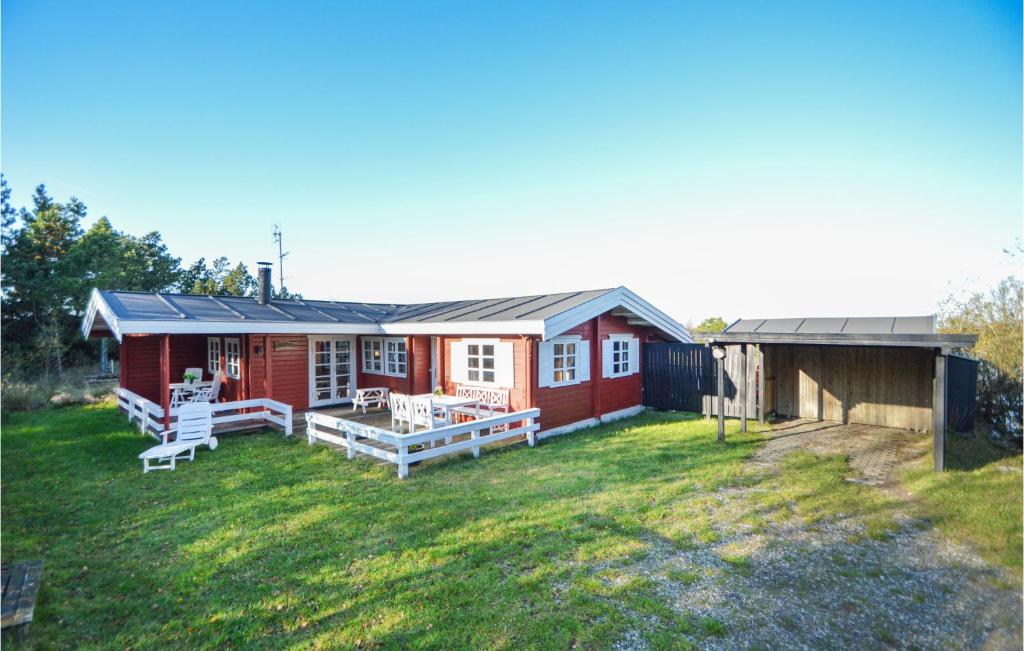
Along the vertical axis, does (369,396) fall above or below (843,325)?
below

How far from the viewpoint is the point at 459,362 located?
1131 cm

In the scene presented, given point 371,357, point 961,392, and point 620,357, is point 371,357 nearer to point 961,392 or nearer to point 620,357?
point 620,357

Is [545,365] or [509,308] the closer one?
[545,365]

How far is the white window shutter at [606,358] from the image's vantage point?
1144 centimetres

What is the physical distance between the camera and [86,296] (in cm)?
2259

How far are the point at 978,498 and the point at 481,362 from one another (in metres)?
8.62

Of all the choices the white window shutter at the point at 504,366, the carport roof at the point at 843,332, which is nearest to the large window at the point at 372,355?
the white window shutter at the point at 504,366

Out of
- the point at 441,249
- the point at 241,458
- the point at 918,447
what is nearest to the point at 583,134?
the point at 441,249

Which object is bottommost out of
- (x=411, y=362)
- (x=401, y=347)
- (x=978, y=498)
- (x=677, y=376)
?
(x=978, y=498)

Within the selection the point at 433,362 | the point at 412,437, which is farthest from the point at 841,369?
the point at 433,362

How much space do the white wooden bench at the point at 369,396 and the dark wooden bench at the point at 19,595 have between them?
26.2 ft

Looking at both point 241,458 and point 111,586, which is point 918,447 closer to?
point 111,586

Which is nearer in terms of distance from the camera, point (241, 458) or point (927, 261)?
point (241, 458)

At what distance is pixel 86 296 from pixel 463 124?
22.6 metres
